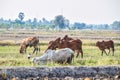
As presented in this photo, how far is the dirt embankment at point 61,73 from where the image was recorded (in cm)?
1680

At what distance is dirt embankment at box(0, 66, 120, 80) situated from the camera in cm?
1680

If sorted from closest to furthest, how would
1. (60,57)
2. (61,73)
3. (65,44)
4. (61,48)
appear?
(61,73)
(60,57)
(61,48)
(65,44)

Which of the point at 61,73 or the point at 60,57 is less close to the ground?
the point at 60,57

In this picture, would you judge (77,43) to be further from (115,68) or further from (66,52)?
(115,68)

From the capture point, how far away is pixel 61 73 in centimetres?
1769

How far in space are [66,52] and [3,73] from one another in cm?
512

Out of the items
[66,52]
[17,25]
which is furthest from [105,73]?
[17,25]

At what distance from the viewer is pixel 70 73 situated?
17.8 metres

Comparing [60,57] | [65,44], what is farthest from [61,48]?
[60,57]

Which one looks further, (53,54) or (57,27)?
(57,27)

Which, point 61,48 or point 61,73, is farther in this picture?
point 61,48

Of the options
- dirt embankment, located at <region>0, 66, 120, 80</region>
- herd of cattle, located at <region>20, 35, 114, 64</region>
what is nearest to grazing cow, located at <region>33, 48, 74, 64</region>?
herd of cattle, located at <region>20, 35, 114, 64</region>

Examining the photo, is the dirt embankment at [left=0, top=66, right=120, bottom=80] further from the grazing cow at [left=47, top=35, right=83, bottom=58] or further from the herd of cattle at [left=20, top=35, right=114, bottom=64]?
the grazing cow at [left=47, top=35, right=83, bottom=58]

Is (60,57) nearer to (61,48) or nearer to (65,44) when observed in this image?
(61,48)
